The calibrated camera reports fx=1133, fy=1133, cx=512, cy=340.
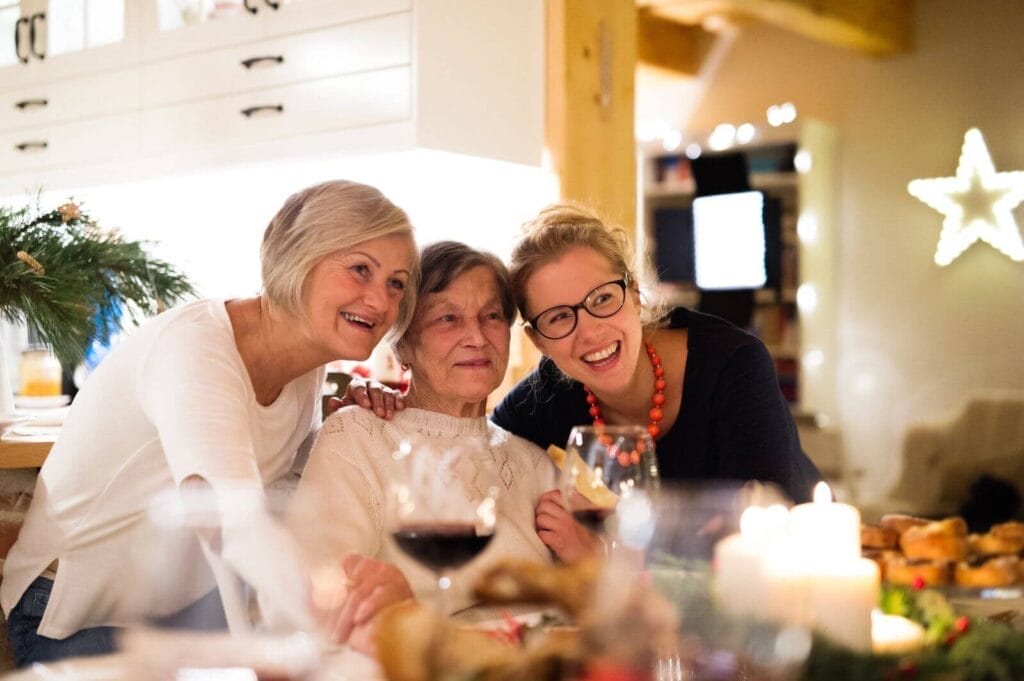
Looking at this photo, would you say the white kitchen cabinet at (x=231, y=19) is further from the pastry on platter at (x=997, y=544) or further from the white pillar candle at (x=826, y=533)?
the white pillar candle at (x=826, y=533)

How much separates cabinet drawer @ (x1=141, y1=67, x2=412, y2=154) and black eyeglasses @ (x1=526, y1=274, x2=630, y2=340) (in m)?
1.23

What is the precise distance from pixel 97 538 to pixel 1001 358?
2.98 metres

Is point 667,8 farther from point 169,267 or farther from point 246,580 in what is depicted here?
point 246,580

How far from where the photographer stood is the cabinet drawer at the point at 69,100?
3.54 m

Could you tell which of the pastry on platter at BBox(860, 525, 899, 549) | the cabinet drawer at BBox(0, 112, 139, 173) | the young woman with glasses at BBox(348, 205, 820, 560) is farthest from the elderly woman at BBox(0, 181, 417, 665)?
the cabinet drawer at BBox(0, 112, 139, 173)

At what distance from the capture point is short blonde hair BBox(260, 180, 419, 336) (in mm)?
1604

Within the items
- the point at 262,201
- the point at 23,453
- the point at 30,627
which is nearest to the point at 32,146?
the point at 262,201

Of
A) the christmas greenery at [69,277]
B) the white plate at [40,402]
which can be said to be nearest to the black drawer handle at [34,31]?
the white plate at [40,402]

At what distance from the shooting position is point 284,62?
3113 millimetres

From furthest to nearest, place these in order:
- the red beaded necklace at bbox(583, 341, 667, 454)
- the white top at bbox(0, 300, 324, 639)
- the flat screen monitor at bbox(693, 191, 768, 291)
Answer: the flat screen monitor at bbox(693, 191, 768, 291)
the red beaded necklace at bbox(583, 341, 667, 454)
the white top at bbox(0, 300, 324, 639)

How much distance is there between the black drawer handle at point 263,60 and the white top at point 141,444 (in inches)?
64.1

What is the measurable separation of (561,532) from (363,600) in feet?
1.31

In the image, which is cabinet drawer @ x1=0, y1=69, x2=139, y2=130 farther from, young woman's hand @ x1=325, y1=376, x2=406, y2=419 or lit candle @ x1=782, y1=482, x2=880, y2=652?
lit candle @ x1=782, y1=482, x2=880, y2=652

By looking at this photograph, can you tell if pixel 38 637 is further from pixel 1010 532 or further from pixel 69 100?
pixel 69 100
